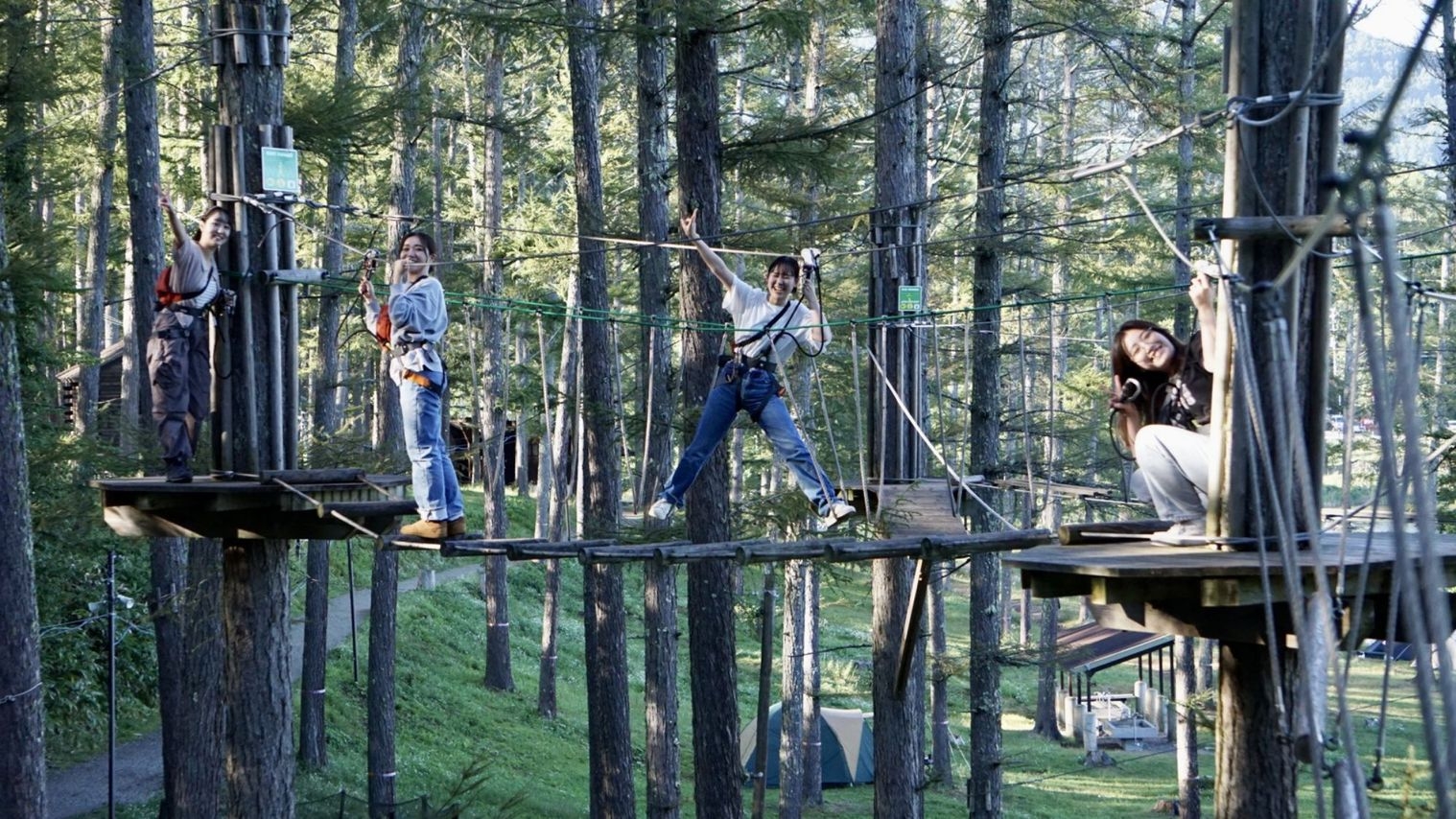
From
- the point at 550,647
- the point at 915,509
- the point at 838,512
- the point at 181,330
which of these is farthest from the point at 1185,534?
the point at 550,647

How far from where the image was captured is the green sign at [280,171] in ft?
26.0

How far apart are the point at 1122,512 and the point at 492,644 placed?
9797 mm

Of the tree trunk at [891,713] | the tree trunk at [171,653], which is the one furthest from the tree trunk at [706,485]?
the tree trunk at [171,653]

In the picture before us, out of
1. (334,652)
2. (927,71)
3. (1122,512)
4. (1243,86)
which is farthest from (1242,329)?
(334,652)

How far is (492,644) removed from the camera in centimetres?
2317

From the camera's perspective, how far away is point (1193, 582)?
5.17 metres

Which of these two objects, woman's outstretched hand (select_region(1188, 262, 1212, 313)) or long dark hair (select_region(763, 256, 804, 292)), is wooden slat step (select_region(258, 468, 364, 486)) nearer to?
long dark hair (select_region(763, 256, 804, 292))

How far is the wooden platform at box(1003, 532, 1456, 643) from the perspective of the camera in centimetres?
500

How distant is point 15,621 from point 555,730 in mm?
13284

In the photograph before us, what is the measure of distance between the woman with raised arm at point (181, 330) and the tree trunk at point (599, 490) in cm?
564

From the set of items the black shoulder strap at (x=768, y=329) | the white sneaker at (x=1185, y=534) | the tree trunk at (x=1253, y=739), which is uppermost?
the black shoulder strap at (x=768, y=329)

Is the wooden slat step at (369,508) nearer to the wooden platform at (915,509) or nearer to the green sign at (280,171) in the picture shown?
the green sign at (280,171)

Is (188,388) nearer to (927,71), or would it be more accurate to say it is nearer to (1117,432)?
(1117,432)

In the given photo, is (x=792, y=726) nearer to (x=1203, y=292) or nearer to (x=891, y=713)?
(x=891, y=713)
